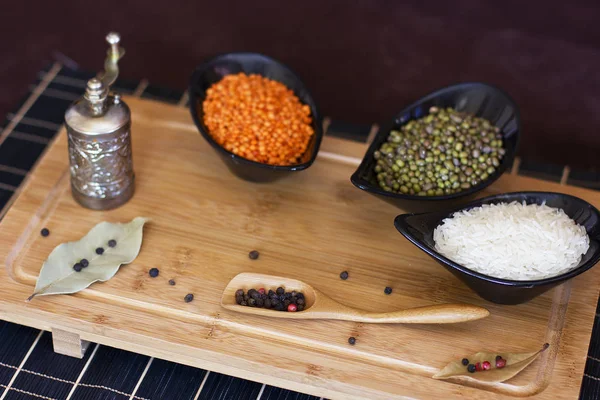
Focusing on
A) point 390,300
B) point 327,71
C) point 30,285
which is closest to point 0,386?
point 30,285

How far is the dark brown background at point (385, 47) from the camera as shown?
8.73 ft

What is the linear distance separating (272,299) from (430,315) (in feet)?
1.19

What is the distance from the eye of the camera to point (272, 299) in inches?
68.4

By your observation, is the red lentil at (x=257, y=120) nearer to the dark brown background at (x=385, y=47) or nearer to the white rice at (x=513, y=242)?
the white rice at (x=513, y=242)

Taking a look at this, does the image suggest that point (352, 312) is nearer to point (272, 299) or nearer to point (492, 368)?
point (272, 299)

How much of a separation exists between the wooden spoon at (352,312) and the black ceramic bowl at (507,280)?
0.07m

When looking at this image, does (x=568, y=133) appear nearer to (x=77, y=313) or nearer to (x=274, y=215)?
(x=274, y=215)

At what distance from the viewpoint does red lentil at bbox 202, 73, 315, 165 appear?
1.95 metres

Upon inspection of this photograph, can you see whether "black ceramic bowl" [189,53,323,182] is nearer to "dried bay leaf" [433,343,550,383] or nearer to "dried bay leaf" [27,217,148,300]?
"dried bay leaf" [27,217,148,300]

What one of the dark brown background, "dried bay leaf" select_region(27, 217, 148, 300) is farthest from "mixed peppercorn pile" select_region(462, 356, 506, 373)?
the dark brown background

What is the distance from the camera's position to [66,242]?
1.83 m

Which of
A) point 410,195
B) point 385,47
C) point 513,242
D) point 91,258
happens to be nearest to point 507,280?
point 513,242

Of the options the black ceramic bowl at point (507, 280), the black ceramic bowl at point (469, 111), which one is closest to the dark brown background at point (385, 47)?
the black ceramic bowl at point (469, 111)

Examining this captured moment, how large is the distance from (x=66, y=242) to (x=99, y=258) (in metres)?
0.10
